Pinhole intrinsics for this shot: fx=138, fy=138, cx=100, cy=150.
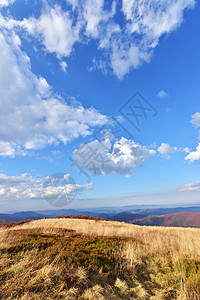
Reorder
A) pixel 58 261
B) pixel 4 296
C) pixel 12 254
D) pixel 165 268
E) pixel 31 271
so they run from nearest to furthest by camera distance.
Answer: pixel 4 296 → pixel 31 271 → pixel 58 261 → pixel 12 254 → pixel 165 268

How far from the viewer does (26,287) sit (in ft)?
11.8

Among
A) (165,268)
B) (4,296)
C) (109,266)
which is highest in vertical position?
(4,296)

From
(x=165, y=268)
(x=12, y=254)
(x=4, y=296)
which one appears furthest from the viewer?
(x=165, y=268)

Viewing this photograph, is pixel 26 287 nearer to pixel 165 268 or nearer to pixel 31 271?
pixel 31 271

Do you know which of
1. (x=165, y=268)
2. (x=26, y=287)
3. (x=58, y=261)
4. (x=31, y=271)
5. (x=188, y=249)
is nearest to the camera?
(x=26, y=287)

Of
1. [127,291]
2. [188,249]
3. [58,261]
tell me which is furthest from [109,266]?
[188,249]

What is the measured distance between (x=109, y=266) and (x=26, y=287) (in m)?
3.26

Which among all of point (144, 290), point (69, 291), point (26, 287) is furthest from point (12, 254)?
point (144, 290)

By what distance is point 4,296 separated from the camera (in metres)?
3.30

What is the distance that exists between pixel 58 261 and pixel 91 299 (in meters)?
1.97

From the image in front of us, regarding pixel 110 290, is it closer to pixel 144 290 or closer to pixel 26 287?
pixel 144 290

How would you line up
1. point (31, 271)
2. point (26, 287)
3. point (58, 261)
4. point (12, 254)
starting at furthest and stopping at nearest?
1. point (12, 254)
2. point (58, 261)
3. point (31, 271)
4. point (26, 287)

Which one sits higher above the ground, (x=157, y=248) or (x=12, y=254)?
(x=12, y=254)

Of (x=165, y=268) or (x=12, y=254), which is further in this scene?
(x=165, y=268)
